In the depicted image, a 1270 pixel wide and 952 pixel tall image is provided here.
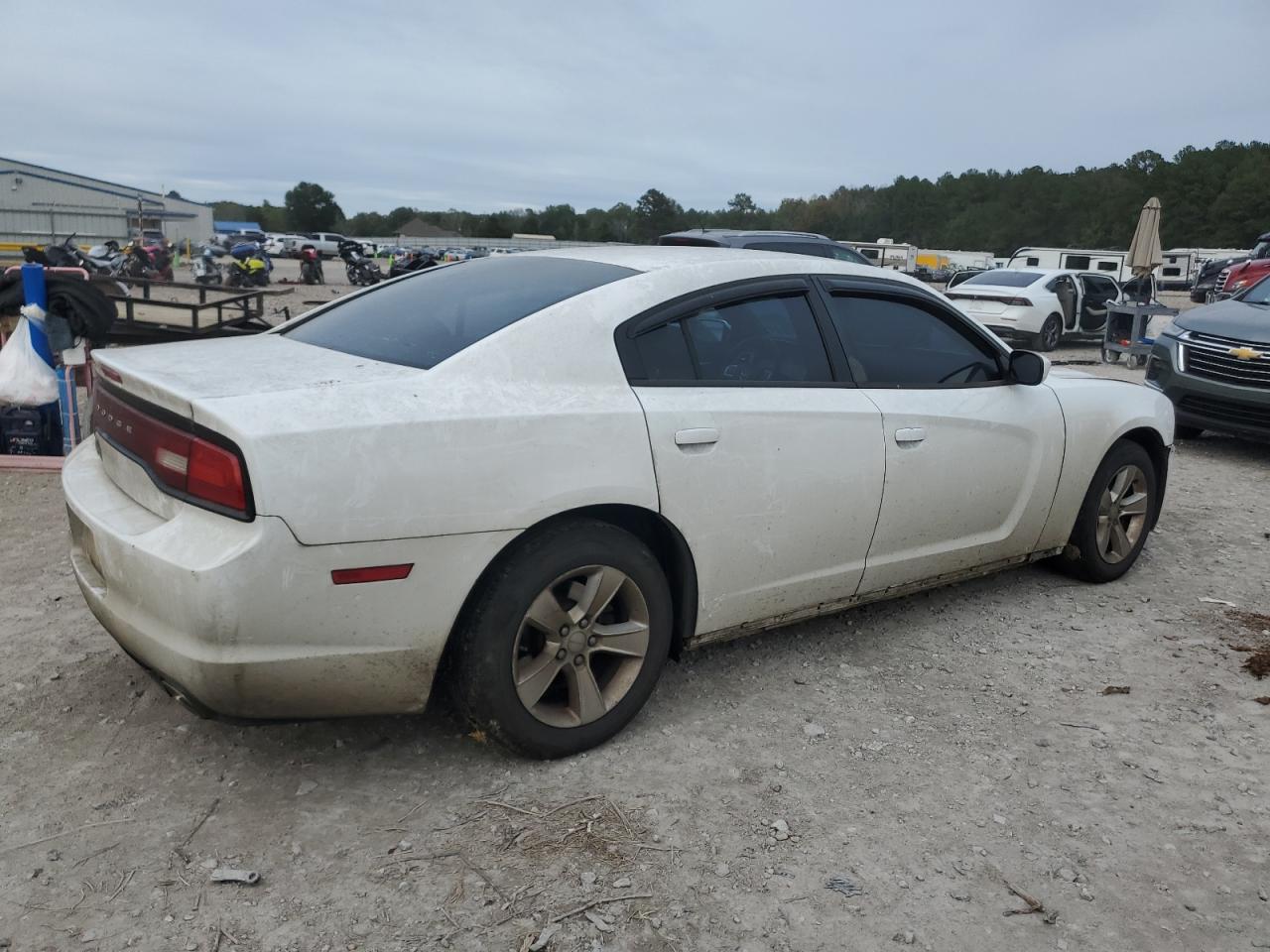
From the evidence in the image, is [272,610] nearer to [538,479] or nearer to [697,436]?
[538,479]

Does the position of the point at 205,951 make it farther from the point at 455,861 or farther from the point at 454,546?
the point at 454,546

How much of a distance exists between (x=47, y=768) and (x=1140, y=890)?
118 inches

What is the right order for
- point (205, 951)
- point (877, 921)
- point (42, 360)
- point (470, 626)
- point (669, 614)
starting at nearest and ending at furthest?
1. point (205, 951)
2. point (877, 921)
3. point (470, 626)
4. point (669, 614)
5. point (42, 360)

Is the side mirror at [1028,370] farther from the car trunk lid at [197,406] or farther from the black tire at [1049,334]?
the black tire at [1049,334]

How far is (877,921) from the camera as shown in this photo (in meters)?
2.39

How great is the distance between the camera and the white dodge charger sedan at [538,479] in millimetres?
2514

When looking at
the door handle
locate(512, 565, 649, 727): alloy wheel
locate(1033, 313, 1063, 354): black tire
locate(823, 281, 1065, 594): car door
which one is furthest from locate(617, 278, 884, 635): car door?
locate(1033, 313, 1063, 354): black tire

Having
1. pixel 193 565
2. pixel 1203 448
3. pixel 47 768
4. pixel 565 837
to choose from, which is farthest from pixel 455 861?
pixel 1203 448

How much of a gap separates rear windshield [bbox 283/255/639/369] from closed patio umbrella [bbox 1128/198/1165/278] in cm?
1504

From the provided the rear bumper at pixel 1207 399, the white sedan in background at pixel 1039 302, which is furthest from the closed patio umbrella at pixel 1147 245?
the rear bumper at pixel 1207 399

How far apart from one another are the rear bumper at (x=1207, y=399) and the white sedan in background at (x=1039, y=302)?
7.19m

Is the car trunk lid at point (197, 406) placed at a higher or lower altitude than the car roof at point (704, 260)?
lower

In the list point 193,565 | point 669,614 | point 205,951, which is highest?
point 193,565

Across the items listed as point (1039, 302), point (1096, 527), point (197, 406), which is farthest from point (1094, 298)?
point (197, 406)
